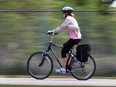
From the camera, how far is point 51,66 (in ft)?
37.9

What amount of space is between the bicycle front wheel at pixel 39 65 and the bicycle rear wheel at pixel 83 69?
618mm

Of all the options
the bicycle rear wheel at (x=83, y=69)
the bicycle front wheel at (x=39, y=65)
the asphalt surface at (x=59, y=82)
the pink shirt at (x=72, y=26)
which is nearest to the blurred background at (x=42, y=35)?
the bicycle front wheel at (x=39, y=65)

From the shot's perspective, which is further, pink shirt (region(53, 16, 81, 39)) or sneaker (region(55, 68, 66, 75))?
sneaker (region(55, 68, 66, 75))

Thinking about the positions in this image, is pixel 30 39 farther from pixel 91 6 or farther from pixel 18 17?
pixel 91 6

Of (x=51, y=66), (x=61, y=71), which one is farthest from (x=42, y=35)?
(x=61, y=71)

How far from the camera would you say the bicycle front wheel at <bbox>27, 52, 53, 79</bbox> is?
11.5 metres

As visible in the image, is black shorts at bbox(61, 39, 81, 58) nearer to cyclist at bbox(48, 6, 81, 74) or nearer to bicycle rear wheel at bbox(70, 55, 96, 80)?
cyclist at bbox(48, 6, 81, 74)

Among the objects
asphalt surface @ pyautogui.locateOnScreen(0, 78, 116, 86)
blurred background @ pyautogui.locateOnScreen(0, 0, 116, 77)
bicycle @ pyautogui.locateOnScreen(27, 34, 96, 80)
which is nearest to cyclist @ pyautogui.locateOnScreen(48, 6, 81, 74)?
bicycle @ pyautogui.locateOnScreen(27, 34, 96, 80)

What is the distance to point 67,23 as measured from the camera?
35.6ft

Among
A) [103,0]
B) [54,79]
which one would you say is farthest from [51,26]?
[103,0]

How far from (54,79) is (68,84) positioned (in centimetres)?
118

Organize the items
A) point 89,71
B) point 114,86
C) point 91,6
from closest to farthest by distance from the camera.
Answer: point 114,86
point 89,71
point 91,6

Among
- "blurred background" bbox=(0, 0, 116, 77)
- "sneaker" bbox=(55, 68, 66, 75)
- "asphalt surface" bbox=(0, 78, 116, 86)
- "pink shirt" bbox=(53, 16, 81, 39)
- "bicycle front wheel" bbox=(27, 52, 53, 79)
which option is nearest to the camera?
"asphalt surface" bbox=(0, 78, 116, 86)

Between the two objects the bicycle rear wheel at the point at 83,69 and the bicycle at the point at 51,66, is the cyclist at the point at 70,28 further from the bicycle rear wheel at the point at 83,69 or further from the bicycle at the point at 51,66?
the bicycle rear wheel at the point at 83,69
